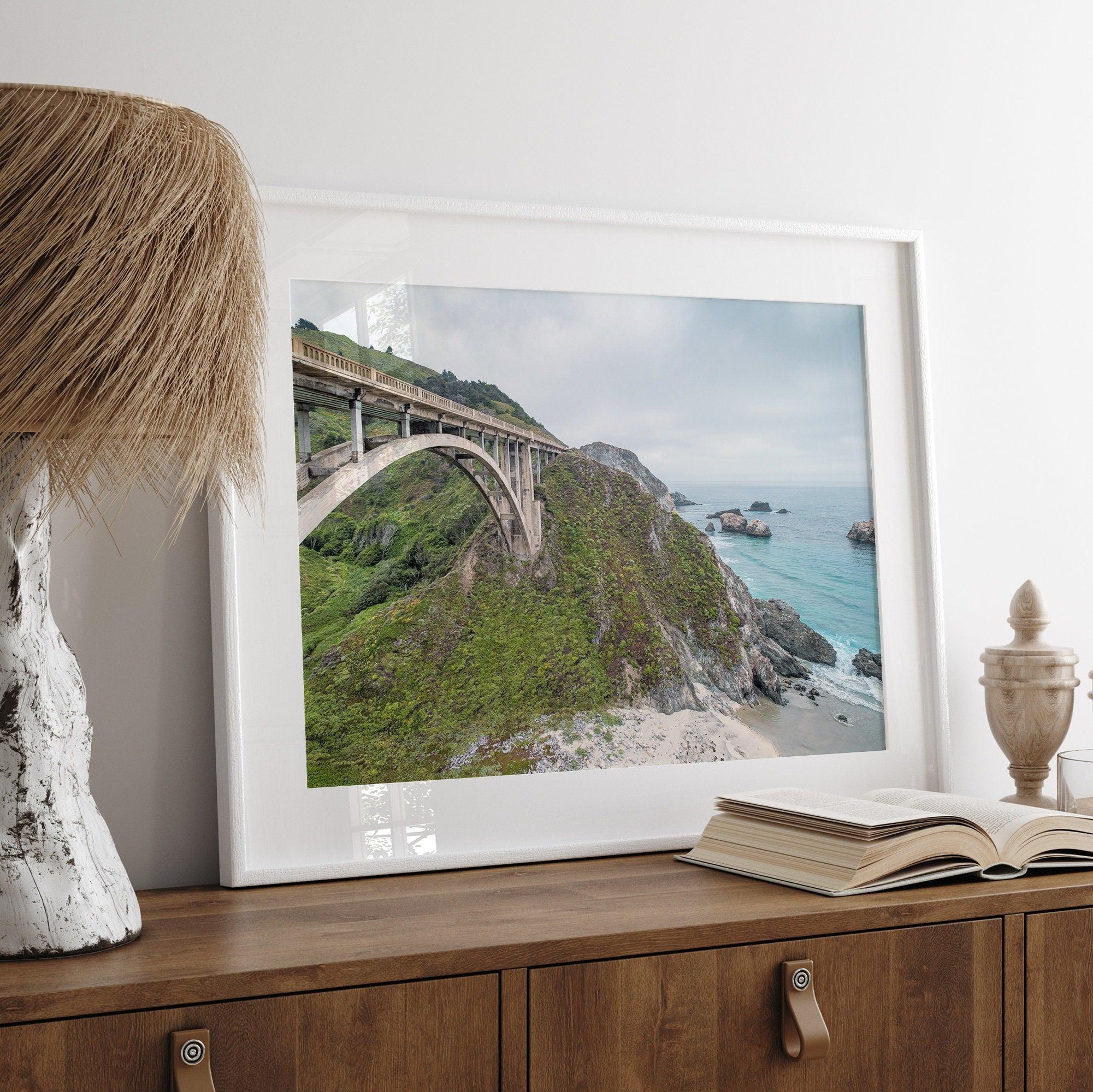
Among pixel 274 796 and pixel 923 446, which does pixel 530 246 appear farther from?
pixel 274 796

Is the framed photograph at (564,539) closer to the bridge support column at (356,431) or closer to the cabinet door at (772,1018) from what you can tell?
the bridge support column at (356,431)

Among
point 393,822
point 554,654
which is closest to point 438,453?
point 554,654

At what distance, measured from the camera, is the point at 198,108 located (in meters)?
1.24

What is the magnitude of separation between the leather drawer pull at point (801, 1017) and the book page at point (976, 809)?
0.28 metres

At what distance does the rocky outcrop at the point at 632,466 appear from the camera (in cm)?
137

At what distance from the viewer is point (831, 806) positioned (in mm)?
1188

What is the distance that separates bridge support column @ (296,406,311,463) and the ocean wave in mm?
721

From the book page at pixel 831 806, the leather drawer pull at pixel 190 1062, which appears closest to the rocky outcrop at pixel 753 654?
the book page at pixel 831 806

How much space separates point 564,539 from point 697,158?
0.55 metres

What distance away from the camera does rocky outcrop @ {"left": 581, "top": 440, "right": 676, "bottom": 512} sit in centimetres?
137

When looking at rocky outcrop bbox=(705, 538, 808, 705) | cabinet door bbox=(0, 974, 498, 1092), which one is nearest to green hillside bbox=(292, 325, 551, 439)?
rocky outcrop bbox=(705, 538, 808, 705)

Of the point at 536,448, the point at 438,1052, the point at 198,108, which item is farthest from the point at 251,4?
the point at 438,1052

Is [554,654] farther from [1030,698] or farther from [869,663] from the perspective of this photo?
[1030,698]

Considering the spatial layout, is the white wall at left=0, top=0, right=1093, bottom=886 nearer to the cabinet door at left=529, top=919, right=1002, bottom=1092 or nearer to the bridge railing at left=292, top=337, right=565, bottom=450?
the bridge railing at left=292, top=337, right=565, bottom=450
